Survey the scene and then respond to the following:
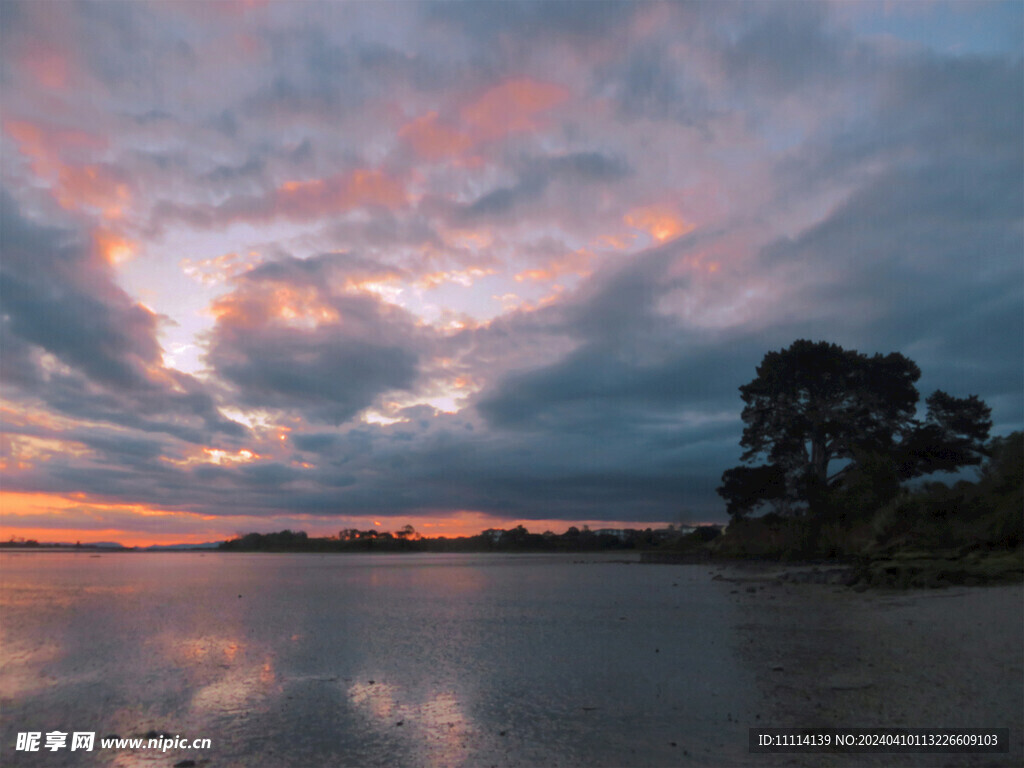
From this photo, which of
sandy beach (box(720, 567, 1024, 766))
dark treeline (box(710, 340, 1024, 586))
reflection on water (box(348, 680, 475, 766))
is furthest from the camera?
dark treeline (box(710, 340, 1024, 586))

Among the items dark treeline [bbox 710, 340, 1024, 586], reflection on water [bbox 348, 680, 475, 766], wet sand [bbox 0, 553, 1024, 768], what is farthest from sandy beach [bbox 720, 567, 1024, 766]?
dark treeline [bbox 710, 340, 1024, 586]

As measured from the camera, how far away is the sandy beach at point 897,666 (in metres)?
7.45

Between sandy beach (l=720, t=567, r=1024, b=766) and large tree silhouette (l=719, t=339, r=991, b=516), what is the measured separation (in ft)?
93.8

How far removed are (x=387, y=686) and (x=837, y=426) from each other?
139 feet

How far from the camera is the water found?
24.2 feet

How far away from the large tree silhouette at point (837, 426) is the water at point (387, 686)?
95.2 feet

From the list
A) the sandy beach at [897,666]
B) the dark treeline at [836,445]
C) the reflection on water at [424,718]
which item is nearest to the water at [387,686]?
the reflection on water at [424,718]

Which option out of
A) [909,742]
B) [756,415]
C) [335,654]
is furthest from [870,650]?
[756,415]

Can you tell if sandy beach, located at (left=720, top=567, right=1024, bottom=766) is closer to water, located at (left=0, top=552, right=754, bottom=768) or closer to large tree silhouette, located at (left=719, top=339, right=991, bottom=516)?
water, located at (left=0, top=552, right=754, bottom=768)

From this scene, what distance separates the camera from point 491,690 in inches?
394

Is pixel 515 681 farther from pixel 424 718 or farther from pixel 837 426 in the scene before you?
pixel 837 426

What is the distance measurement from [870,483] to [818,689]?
35768mm

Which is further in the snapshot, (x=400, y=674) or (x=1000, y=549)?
(x=1000, y=549)

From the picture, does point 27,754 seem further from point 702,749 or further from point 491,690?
point 702,749
